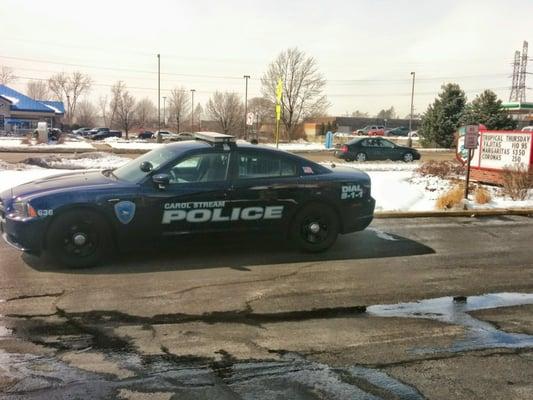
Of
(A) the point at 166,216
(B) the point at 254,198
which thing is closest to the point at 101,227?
(A) the point at 166,216

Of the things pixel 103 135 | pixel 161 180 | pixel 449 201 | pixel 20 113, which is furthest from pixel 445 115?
pixel 20 113

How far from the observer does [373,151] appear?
28016mm

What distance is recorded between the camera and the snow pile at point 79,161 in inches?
736

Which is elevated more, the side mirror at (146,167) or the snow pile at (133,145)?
the side mirror at (146,167)

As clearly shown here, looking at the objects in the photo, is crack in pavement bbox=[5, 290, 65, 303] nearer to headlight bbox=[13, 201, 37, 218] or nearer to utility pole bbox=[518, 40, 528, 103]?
headlight bbox=[13, 201, 37, 218]

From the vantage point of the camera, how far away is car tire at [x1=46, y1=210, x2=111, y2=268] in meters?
6.21

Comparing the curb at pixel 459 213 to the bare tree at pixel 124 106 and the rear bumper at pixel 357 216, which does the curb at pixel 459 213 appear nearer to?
the rear bumper at pixel 357 216

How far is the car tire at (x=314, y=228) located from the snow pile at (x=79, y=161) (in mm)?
11672

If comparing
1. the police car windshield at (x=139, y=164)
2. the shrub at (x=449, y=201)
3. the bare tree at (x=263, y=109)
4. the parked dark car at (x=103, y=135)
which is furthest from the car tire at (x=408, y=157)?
the parked dark car at (x=103, y=135)

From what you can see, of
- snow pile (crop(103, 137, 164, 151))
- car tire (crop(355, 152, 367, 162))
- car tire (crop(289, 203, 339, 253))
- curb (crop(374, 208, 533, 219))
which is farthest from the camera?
snow pile (crop(103, 137, 164, 151))

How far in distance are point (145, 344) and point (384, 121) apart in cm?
10993

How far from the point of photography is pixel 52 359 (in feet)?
13.1

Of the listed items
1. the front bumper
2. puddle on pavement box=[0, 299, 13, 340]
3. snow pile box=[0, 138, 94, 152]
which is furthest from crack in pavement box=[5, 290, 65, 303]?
snow pile box=[0, 138, 94, 152]

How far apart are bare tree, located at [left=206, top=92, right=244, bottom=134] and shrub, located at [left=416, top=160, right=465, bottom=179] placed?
51587 millimetres
